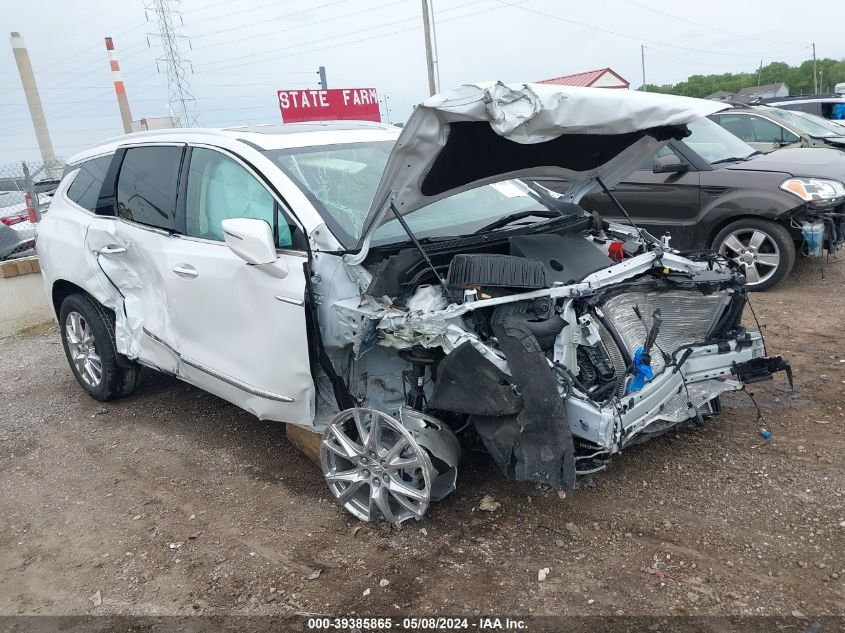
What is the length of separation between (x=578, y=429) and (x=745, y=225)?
451 centimetres

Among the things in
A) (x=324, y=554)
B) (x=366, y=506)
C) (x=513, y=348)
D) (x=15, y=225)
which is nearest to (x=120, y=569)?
(x=324, y=554)

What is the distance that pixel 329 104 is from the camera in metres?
11.1

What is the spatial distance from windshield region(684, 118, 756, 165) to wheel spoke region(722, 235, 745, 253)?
813 millimetres

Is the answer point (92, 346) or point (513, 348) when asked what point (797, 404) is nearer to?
point (513, 348)

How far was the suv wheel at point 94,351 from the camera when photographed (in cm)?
482

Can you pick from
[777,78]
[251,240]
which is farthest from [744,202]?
[777,78]

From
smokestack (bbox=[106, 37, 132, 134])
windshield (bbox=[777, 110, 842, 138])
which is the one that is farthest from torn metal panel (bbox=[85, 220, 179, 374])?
smokestack (bbox=[106, 37, 132, 134])

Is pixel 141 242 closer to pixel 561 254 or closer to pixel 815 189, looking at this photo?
pixel 561 254

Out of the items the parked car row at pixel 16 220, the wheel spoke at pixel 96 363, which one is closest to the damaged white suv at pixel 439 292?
the wheel spoke at pixel 96 363

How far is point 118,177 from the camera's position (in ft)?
15.0

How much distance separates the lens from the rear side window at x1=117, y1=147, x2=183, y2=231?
13.4 ft

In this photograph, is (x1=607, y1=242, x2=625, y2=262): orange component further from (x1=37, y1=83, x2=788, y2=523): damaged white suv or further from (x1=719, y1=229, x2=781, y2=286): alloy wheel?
(x1=719, y1=229, x2=781, y2=286): alloy wheel

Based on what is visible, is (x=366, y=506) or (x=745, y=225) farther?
(x=745, y=225)

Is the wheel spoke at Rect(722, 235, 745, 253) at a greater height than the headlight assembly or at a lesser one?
lesser
